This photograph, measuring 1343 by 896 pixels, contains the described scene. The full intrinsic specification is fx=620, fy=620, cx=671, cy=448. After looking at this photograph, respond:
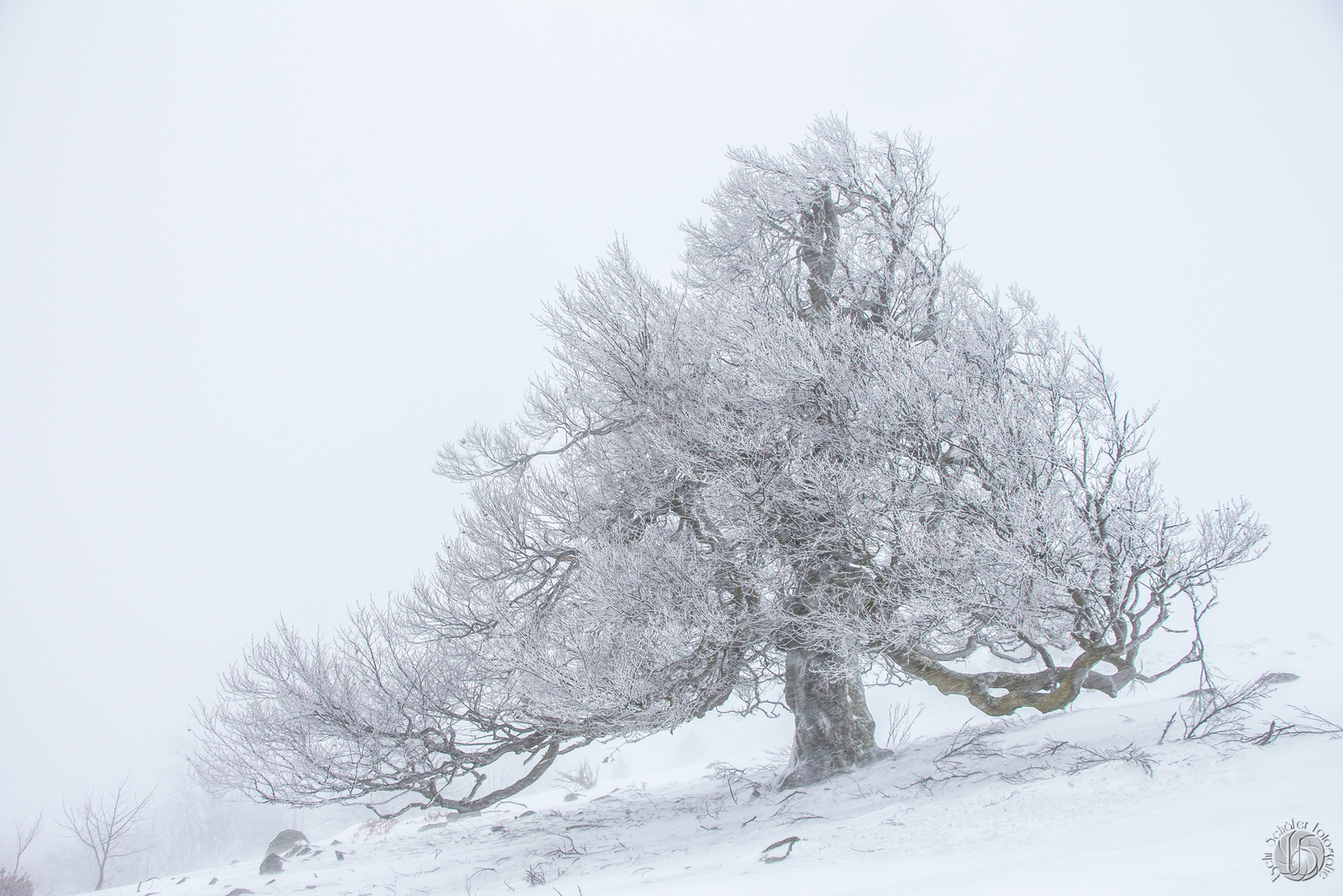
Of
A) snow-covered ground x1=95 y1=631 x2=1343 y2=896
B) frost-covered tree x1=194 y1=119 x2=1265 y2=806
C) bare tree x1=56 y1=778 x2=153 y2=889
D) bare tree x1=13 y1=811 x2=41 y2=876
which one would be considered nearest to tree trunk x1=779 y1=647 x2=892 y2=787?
frost-covered tree x1=194 y1=119 x2=1265 y2=806

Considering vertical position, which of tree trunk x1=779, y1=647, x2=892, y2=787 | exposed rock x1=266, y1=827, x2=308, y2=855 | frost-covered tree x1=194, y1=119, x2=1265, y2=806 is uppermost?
frost-covered tree x1=194, y1=119, x2=1265, y2=806

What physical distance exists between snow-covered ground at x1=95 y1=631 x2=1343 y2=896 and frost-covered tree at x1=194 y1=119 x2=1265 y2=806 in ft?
2.49

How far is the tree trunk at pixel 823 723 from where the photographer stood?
6.49 m

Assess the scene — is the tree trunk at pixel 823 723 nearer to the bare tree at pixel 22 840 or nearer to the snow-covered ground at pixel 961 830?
the snow-covered ground at pixel 961 830

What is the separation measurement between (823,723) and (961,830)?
3.17m

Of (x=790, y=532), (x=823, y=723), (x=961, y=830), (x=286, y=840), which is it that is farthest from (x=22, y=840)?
(x=961, y=830)

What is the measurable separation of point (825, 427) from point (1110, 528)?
7.69ft

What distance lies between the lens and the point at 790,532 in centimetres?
601

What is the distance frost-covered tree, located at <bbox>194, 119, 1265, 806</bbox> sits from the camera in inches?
190

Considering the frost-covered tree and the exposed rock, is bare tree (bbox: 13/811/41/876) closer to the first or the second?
the exposed rock

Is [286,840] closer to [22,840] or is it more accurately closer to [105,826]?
[105,826]

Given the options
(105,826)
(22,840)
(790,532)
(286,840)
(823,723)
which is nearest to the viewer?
(790,532)

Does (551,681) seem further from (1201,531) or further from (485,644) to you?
(1201,531)

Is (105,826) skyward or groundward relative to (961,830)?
groundward
